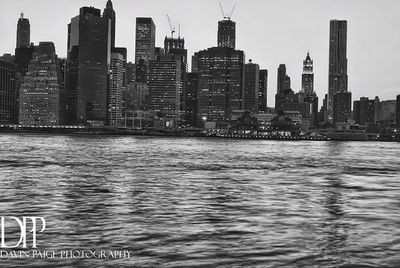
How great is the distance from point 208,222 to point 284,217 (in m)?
4.84

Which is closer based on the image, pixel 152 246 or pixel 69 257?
pixel 69 257

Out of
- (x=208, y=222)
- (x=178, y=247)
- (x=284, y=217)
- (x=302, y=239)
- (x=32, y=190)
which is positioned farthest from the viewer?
(x=32, y=190)

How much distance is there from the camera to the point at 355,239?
79.2 feet

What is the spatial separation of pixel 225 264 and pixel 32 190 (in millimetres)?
27369

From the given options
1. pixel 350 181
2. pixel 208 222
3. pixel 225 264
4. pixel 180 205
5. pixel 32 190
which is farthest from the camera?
pixel 350 181

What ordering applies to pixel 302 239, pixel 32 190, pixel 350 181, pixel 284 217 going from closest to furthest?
pixel 302 239 → pixel 284 217 → pixel 32 190 → pixel 350 181

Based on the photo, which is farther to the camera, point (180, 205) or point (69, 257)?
point (180, 205)

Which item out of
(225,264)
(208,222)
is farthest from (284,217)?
(225,264)

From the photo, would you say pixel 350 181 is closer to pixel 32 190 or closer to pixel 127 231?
pixel 32 190

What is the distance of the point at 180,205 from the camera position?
35.3m

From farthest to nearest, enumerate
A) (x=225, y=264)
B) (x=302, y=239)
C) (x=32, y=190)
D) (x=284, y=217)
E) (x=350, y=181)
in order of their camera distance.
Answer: (x=350, y=181), (x=32, y=190), (x=284, y=217), (x=302, y=239), (x=225, y=264)

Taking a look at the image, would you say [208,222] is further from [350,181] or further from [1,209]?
[350,181]

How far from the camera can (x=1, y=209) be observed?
3186 cm

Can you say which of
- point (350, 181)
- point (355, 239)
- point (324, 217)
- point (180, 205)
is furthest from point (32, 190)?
point (350, 181)
